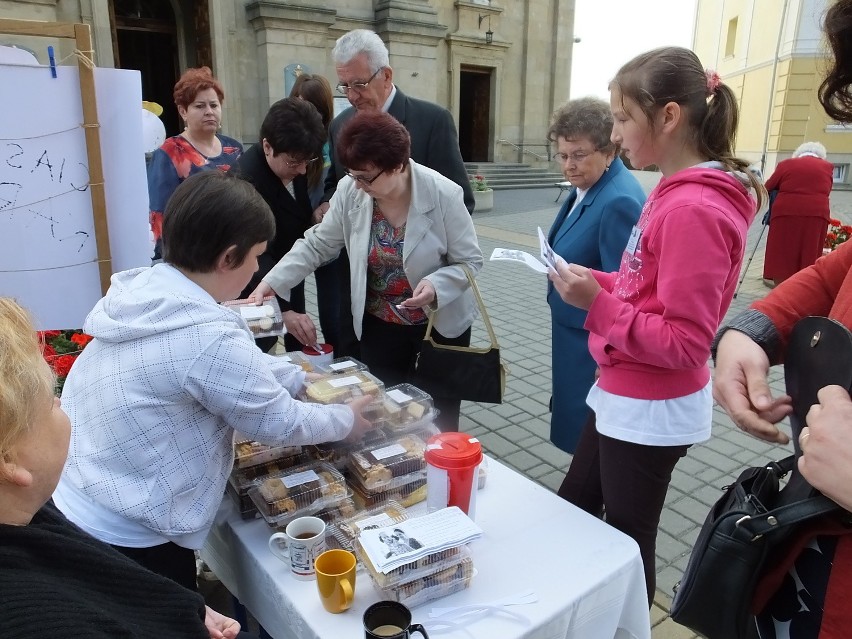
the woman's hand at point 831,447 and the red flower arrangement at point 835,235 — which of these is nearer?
the woman's hand at point 831,447

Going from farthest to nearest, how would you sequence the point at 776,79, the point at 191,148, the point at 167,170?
the point at 776,79 < the point at 191,148 < the point at 167,170

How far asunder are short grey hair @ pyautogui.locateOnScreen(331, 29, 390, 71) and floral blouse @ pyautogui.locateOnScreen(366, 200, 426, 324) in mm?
1117

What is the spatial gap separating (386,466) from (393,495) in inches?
3.5

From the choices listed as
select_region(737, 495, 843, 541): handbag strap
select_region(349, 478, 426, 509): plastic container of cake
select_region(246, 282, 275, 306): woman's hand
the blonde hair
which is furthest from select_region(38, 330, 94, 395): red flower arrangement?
select_region(737, 495, 843, 541): handbag strap

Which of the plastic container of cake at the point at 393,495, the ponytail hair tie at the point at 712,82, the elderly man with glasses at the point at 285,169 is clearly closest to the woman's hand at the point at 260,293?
the elderly man with glasses at the point at 285,169

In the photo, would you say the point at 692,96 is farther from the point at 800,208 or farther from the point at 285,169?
the point at 800,208

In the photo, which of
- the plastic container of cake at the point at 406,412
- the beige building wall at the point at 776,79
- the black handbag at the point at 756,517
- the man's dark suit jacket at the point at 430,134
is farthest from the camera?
the beige building wall at the point at 776,79

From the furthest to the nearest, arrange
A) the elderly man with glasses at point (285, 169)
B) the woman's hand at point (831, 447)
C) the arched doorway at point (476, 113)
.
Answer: the arched doorway at point (476, 113)
the elderly man with glasses at point (285, 169)
the woman's hand at point (831, 447)

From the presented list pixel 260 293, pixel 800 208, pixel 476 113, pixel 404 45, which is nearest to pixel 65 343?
pixel 260 293

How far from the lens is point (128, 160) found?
2740mm

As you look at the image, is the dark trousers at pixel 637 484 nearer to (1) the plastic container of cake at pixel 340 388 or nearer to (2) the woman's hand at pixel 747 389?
(2) the woman's hand at pixel 747 389

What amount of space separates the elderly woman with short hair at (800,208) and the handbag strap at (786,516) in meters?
6.97

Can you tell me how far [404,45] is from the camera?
15.8 meters

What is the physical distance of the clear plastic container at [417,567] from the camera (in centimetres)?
130
